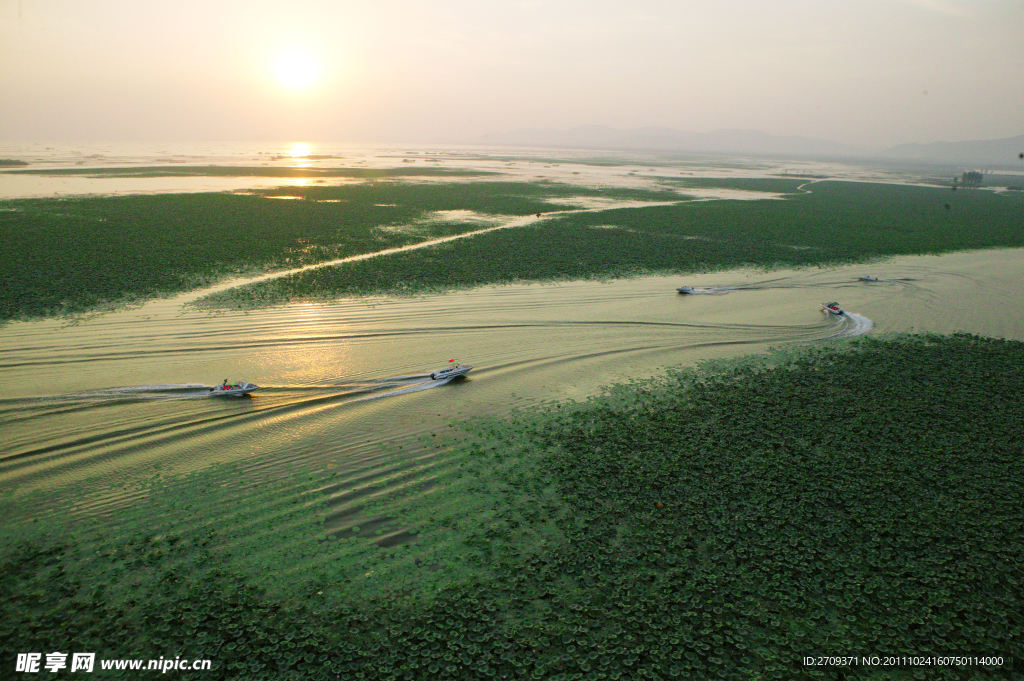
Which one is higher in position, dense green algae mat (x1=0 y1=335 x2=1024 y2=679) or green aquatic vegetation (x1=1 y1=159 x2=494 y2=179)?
green aquatic vegetation (x1=1 y1=159 x2=494 y2=179)

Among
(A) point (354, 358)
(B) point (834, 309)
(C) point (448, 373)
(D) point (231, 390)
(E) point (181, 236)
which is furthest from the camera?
(E) point (181, 236)

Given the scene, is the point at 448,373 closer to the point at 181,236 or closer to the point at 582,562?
the point at 582,562

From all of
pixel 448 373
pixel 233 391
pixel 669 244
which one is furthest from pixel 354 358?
pixel 669 244

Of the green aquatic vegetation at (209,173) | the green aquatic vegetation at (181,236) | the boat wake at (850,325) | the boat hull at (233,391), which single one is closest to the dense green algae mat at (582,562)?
the boat hull at (233,391)

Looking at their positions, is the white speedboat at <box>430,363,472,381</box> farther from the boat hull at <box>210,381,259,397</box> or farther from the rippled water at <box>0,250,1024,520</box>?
the boat hull at <box>210,381,259,397</box>

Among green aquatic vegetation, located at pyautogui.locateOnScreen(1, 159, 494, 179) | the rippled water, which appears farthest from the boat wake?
green aquatic vegetation, located at pyautogui.locateOnScreen(1, 159, 494, 179)

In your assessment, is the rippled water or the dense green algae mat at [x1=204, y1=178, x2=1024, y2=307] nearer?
the rippled water
